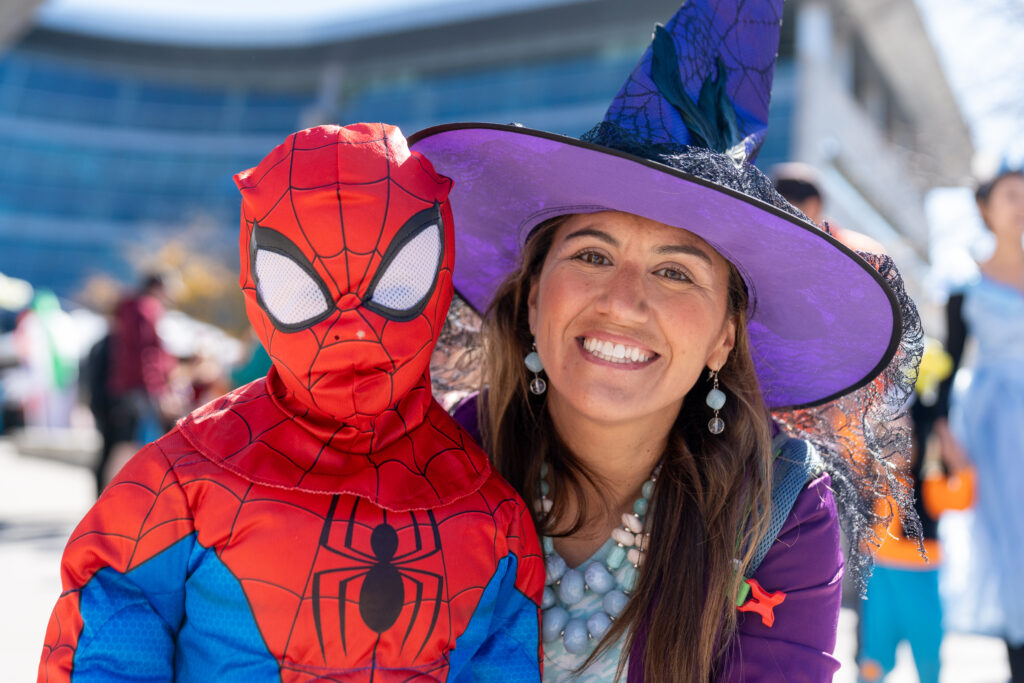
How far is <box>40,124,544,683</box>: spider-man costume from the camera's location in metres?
1.39

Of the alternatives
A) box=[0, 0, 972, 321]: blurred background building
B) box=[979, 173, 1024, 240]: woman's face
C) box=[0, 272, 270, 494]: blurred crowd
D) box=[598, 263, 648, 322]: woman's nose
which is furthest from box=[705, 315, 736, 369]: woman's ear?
box=[0, 0, 972, 321]: blurred background building

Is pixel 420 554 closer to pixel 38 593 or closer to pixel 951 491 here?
pixel 951 491

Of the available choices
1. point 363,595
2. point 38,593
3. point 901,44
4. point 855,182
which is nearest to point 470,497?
point 363,595

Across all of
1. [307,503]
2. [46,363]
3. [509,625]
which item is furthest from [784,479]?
[46,363]

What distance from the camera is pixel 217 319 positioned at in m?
30.5

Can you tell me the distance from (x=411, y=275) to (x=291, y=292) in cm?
20

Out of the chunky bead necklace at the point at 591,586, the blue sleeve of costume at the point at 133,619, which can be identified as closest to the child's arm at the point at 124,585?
the blue sleeve of costume at the point at 133,619

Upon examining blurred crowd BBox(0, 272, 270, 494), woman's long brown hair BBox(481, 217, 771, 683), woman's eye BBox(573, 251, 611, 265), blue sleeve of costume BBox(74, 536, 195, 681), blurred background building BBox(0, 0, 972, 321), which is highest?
blurred background building BBox(0, 0, 972, 321)

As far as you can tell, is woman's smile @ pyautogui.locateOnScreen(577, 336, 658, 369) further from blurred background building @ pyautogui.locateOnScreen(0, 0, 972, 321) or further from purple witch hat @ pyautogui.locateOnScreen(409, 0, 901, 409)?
blurred background building @ pyautogui.locateOnScreen(0, 0, 972, 321)

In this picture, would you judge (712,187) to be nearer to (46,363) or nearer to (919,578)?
(919,578)

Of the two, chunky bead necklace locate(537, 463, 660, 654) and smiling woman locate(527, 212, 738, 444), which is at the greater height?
smiling woman locate(527, 212, 738, 444)

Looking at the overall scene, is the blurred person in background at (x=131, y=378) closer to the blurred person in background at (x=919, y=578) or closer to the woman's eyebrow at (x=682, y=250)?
the blurred person in background at (x=919, y=578)

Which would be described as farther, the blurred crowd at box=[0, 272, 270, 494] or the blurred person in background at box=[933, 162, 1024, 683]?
the blurred crowd at box=[0, 272, 270, 494]

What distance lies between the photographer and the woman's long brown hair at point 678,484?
1860 millimetres
